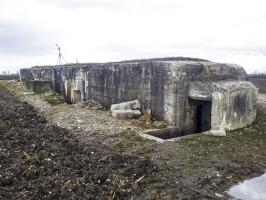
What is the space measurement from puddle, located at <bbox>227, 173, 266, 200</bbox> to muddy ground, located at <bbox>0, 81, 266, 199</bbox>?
138 mm

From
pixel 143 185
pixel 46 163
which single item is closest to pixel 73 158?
pixel 46 163

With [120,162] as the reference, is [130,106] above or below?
above

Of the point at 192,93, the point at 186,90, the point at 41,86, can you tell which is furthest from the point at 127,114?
the point at 41,86

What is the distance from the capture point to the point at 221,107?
9773mm

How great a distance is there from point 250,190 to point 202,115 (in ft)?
17.0

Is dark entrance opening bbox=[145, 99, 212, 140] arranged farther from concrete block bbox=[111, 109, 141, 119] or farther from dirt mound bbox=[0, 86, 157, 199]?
dirt mound bbox=[0, 86, 157, 199]

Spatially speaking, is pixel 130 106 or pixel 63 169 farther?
pixel 130 106

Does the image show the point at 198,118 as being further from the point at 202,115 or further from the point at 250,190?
the point at 250,190

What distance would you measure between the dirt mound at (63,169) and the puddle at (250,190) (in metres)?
1.42

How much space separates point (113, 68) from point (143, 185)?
25.9 ft

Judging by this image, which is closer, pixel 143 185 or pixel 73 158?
pixel 143 185

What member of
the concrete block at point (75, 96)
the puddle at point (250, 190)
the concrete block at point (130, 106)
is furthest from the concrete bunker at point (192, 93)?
the concrete block at point (75, 96)

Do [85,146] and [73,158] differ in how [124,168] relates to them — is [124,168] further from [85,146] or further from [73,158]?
[85,146]

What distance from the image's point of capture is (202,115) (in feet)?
36.8
